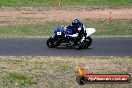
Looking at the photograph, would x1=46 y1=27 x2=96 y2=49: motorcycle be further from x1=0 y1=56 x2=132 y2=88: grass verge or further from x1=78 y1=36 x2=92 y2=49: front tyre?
x1=0 y1=56 x2=132 y2=88: grass verge

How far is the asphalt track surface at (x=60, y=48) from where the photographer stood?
20.5 m

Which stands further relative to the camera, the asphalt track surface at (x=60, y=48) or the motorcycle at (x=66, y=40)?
the motorcycle at (x=66, y=40)

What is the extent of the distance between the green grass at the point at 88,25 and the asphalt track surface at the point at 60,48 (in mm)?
2750

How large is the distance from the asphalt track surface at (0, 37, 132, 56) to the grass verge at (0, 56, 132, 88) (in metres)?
1.74

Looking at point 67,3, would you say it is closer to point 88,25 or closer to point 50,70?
point 88,25

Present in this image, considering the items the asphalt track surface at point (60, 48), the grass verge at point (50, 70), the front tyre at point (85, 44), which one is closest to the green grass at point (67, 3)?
the asphalt track surface at point (60, 48)

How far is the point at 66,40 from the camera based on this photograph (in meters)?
22.8

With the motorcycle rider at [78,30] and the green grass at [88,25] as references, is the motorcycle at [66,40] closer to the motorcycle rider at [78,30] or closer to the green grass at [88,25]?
the motorcycle rider at [78,30]

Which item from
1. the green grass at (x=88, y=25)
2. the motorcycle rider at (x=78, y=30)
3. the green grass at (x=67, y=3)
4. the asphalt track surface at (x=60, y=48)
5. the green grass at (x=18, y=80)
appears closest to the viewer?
the green grass at (x=18, y=80)

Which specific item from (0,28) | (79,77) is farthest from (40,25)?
(79,77)

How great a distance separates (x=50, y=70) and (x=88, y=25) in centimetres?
1734

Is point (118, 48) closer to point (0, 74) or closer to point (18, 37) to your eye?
point (18, 37)

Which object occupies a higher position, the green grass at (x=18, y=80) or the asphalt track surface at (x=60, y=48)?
the green grass at (x=18, y=80)

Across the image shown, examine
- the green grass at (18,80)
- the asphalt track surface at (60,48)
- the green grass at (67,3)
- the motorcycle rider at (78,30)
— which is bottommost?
the green grass at (67,3)
